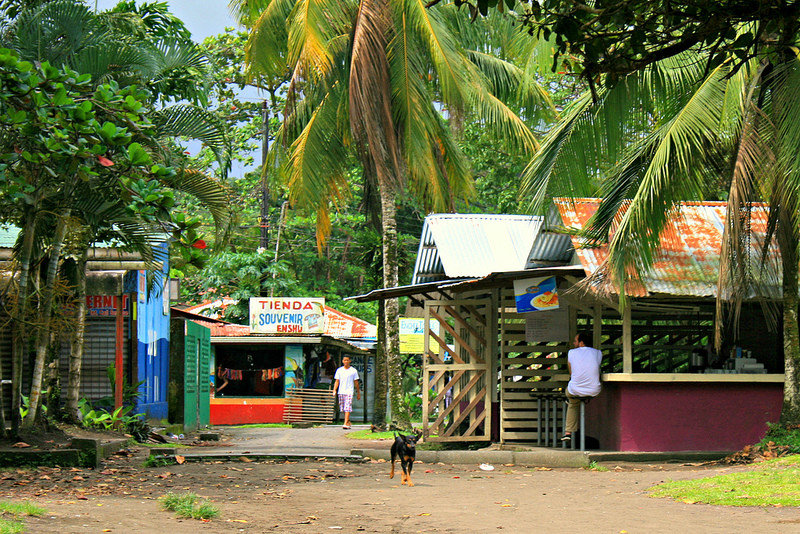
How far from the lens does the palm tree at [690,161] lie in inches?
464

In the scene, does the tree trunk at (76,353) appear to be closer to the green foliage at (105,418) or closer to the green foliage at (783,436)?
the green foliage at (105,418)

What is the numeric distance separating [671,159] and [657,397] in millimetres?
3347

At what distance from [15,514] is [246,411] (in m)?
22.0

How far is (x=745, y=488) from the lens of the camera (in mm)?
9125

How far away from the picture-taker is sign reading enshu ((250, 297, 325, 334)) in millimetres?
28047

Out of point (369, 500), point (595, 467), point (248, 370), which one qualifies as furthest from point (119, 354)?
point (248, 370)

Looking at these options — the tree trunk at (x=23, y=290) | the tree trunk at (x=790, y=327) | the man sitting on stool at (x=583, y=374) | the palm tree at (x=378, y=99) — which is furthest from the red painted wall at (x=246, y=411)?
the tree trunk at (x=790, y=327)

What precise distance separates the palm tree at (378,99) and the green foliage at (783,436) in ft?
24.4

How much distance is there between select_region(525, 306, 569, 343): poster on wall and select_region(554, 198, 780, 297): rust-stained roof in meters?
1.39

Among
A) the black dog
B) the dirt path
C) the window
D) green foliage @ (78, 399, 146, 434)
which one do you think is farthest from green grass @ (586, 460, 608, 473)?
the window

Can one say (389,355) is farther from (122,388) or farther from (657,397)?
(657,397)

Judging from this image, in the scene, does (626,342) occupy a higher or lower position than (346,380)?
higher

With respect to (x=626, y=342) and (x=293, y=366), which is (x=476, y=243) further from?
(x=293, y=366)

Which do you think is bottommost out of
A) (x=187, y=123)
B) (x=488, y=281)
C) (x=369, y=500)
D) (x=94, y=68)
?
(x=369, y=500)
